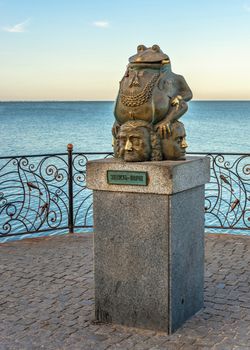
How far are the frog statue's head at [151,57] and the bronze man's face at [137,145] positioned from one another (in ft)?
2.10

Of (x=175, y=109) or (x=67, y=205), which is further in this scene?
(x=67, y=205)

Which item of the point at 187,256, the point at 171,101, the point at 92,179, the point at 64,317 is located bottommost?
the point at 64,317

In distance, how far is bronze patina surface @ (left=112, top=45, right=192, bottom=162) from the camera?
17.6 feet

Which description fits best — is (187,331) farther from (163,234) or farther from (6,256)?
(6,256)

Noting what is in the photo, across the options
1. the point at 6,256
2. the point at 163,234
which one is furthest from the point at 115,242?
the point at 6,256

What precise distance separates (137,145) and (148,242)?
3.01ft

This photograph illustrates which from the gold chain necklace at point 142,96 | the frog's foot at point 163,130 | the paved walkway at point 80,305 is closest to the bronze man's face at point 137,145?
the frog's foot at point 163,130

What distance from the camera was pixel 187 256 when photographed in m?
5.60

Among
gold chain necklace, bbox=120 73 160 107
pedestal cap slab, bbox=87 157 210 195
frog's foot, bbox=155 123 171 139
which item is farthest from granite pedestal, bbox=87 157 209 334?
gold chain necklace, bbox=120 73 160 107

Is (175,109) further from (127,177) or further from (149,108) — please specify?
(127,177)

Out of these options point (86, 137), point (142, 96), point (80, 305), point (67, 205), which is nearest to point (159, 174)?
point (142, 96)

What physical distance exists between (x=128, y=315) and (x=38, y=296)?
136 centimetres

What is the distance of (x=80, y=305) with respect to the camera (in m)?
6.15

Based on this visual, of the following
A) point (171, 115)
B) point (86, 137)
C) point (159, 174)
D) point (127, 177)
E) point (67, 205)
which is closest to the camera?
point (159, 174)
